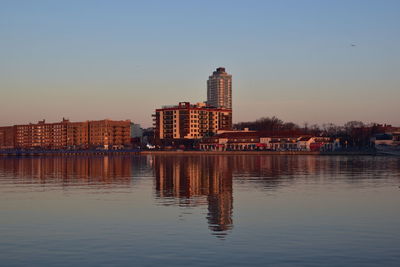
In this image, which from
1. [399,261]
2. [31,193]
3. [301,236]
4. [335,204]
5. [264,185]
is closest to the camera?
[399,261]

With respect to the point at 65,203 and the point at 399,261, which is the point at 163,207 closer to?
the point at 65,203

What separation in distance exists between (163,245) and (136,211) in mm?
9755

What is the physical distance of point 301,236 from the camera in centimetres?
2192

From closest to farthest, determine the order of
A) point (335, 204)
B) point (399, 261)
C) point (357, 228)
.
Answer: point (399, 261), point (357, 228), point (335, 204)

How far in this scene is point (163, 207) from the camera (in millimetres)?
31547

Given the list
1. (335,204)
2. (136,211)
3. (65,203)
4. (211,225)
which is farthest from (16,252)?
(335,204)

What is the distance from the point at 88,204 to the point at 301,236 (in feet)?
53.7

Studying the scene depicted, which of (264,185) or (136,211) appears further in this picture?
(264,185)

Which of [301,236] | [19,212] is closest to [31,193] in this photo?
[19,212]

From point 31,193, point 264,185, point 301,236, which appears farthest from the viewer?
point 264,185

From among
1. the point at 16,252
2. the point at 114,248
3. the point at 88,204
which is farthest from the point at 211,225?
the point at 88,204

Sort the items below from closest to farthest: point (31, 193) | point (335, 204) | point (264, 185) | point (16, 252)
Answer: point (16, 252), point (335, 204), point (31, 193), point (264, 185)

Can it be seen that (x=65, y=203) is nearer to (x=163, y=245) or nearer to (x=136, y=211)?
(x=136, y=211)

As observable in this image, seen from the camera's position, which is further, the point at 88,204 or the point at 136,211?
the point at 88,204
